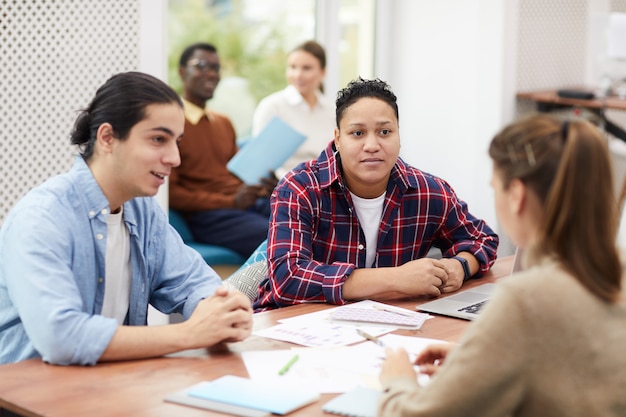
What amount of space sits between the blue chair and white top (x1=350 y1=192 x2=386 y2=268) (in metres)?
1.68

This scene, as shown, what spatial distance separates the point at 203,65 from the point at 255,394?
3.31 metres

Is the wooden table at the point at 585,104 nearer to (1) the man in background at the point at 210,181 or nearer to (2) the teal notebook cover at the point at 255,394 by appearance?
(1) the man in background at the point at 210,181

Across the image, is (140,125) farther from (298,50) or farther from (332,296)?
(298,50)

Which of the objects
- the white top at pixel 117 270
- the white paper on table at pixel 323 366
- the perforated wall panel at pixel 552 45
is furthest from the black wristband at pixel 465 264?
the perforated wall panel at pixel 552 45

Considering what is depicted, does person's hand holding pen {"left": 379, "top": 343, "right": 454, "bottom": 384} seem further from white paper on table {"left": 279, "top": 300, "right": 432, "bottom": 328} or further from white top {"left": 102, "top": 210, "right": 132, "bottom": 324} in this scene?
white top {"left": 102, "top": 210, "right": 132, "bottom": 324}

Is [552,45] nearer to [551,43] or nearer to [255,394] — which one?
[551,43]

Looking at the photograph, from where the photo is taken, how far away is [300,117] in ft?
16.1

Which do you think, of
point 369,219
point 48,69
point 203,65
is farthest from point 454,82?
point 369,219

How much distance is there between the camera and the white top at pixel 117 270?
6.61 feet

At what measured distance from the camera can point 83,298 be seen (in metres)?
1.94

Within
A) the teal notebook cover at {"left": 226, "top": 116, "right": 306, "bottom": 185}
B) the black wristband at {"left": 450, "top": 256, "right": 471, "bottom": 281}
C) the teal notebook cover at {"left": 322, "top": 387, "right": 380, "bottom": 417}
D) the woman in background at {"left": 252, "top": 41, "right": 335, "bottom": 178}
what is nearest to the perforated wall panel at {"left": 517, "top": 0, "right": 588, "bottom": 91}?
the woman in background at {"left": 252, "top": 41, "right": 335, "bottom": 178}

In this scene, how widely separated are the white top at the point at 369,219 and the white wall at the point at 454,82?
2.66 metres

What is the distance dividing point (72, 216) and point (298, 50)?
10.2 feet

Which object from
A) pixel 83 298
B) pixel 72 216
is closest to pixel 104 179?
pixel 72 216
